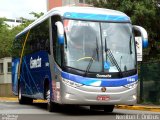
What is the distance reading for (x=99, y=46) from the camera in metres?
15.5

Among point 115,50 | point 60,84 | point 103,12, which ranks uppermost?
point 103,12

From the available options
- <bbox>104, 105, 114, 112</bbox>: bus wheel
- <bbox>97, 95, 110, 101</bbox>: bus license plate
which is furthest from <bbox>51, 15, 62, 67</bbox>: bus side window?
<bbox>104, 105, 114, 112</bbox>: bus wheel

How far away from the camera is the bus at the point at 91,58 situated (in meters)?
15.1

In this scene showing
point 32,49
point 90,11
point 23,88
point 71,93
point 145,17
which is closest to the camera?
point 71,93

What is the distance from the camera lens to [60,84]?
1547 cm

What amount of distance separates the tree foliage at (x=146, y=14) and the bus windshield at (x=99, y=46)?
12976 mm

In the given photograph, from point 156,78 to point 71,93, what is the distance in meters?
7.18

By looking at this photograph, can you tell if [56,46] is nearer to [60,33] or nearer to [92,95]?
[60,33]

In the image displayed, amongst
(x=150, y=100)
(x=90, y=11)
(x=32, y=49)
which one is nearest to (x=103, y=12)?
(x=90, y=11)

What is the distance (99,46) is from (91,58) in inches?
21.4

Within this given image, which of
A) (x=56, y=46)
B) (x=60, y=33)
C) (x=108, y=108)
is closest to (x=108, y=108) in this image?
(x=108, y=108)

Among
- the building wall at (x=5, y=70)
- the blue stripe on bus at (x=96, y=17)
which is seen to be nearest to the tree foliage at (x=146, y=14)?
the blue stripe on bus at (x=96, y=17)

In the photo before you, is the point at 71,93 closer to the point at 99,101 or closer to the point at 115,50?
the point at 99,101

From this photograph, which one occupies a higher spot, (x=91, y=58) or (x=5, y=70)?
(x=91, y=58)
